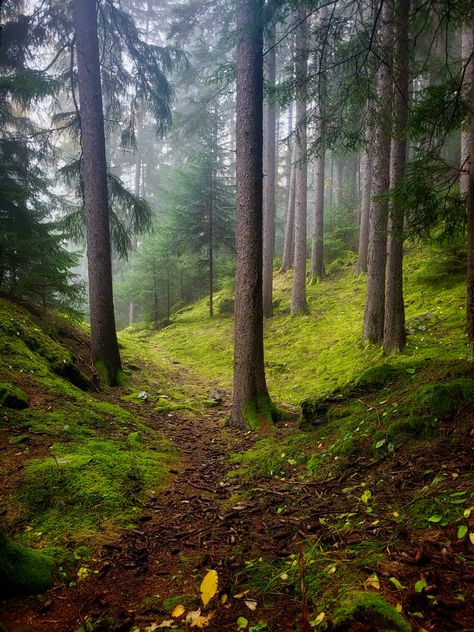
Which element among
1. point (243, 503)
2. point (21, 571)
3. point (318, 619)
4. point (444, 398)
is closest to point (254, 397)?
point (243, 503)

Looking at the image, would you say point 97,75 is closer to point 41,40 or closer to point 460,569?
point 41,40

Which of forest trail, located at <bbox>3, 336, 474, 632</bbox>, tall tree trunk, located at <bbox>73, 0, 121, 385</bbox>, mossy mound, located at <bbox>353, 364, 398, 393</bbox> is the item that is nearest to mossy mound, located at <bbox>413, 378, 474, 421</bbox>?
forest trail, located at <bbox>3, 336, 474, 632</bbox>

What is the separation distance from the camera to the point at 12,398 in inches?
190

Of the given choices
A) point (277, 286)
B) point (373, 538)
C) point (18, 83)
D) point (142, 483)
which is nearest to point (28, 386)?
point (142, 483)

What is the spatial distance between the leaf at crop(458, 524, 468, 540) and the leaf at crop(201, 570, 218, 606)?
1.57m

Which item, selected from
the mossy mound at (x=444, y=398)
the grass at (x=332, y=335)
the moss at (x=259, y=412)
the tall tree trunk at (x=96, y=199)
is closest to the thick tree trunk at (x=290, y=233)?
the grass at (x=332, y=335)

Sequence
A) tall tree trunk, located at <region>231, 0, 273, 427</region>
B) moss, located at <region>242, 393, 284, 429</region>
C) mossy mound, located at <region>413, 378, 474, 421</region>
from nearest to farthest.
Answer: mossy mound, located at <region>413, 378, 474, 421</region>
tall tree trunk, located at <region>231, 0, 273, 427</region>
moss, located at <region>242, 393, 284, 429</region>

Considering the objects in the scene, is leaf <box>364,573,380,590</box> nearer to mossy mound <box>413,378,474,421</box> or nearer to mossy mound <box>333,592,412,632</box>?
mossy mound <box>333,592,412,632</box>

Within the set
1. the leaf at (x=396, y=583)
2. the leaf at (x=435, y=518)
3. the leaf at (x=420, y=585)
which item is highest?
the leaf at (x=435, y=518)

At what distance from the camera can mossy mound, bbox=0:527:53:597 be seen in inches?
89.3

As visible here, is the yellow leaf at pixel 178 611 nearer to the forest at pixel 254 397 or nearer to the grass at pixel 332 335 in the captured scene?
the forest at pixel 254 397

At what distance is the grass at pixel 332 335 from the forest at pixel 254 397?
88 millimetres

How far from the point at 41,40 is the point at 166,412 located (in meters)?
9.59

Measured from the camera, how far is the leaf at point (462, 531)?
218 centimetres
